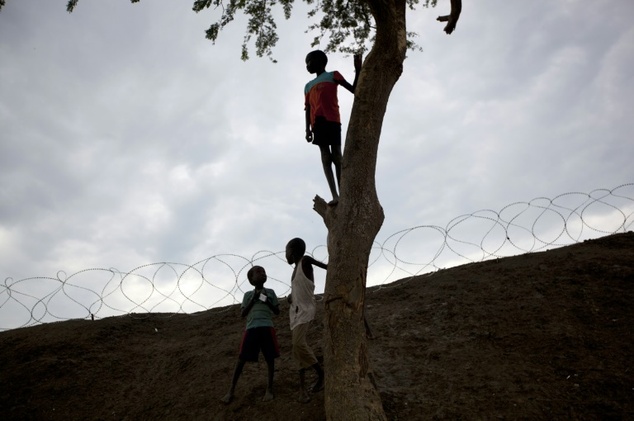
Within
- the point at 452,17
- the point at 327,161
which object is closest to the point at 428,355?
the point at 327,161

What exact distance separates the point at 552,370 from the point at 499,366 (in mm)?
480

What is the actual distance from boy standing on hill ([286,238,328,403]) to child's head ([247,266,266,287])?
406mm

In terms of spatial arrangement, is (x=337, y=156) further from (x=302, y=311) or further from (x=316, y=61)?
(x=302, y=311)

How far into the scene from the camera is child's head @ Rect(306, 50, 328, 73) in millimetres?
4707

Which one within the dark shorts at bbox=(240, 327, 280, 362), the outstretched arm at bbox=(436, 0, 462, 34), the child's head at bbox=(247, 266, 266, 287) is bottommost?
the dark shorts at bbox=(240, 327, 280, 362)

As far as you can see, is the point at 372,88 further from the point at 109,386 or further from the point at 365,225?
the point at 109,386

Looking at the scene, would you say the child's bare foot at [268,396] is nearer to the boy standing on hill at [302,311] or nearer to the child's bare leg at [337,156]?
the boy standing on hill at [302,311]

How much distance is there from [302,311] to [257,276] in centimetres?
82

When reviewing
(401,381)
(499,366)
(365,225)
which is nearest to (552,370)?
(499,366)

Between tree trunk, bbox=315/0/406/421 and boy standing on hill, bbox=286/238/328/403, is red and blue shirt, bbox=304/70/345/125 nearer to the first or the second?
tree trunk, bbox=315/0/406/421

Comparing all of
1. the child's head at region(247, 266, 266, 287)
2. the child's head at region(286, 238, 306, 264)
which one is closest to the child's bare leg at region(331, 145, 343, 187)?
the child's head at region(286, 238, 306, 264)

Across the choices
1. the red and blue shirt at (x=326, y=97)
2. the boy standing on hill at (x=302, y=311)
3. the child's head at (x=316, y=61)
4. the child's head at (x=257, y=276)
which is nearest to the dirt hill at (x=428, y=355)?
the boy standing on hill at (x=302, y=311)

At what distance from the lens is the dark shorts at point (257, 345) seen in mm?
4648

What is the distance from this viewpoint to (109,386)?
5.70 m
